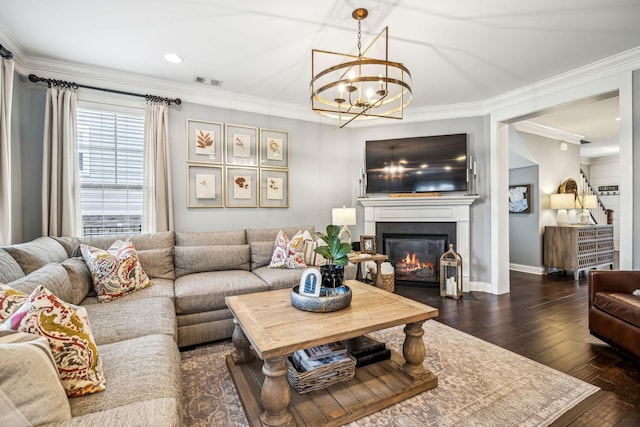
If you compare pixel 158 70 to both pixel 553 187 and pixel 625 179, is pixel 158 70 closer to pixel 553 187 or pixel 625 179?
pixel 625 179

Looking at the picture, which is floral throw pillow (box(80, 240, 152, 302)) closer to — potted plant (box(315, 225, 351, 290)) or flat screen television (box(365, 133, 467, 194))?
potted plant (box(315, 225, 351, 290))

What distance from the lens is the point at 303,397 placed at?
1.69m

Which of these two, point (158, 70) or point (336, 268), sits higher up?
point (158, 70)

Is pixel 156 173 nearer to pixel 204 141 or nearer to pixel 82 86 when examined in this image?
pixel 204 141

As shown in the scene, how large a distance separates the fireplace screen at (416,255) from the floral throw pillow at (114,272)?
332cm

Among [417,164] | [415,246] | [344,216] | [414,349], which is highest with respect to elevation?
[417,164]

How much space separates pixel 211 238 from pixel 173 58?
1.89 meters

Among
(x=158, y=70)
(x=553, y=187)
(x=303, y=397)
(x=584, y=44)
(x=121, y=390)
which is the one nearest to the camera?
(x=121, y=390)

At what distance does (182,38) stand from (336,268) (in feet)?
7.84

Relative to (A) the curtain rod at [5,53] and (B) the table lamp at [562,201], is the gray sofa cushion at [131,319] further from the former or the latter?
(B) the table lamp at [562,201]

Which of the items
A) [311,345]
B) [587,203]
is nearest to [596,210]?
[587,203]

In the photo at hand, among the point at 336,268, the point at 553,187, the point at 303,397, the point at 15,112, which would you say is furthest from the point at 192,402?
the point at 553,187

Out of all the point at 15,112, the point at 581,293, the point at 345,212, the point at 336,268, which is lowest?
the point at 581,293

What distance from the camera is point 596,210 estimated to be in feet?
21.8
